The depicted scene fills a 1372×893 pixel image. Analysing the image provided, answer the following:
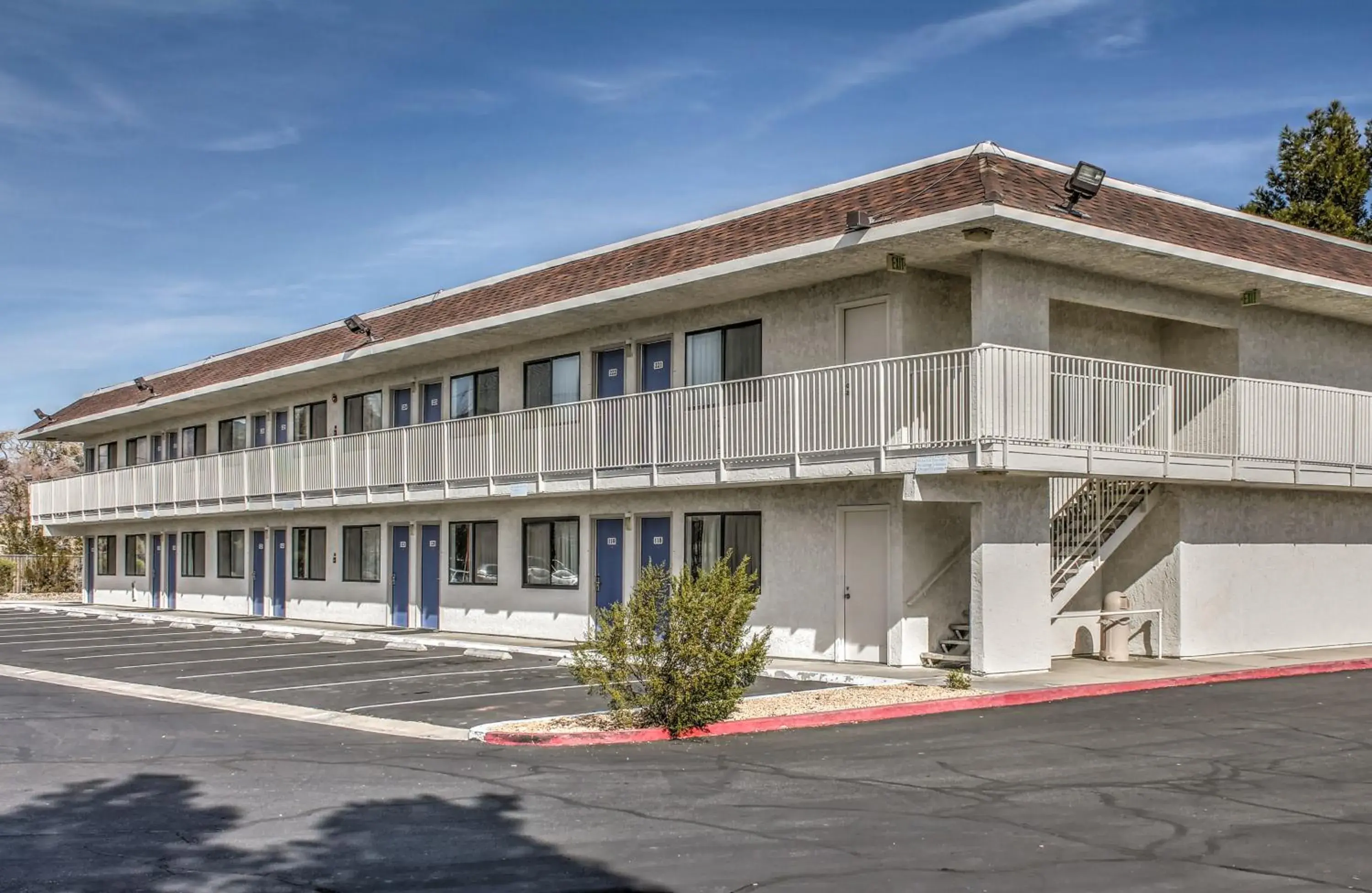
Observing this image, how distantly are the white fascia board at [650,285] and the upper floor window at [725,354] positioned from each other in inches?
68.4

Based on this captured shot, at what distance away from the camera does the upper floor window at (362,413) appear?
108 ft

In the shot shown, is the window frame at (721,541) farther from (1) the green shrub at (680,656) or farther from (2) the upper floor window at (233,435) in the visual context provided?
(2) the upper floor window at (233,435)

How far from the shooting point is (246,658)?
24688 millimetres

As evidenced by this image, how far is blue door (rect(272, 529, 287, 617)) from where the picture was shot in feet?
119

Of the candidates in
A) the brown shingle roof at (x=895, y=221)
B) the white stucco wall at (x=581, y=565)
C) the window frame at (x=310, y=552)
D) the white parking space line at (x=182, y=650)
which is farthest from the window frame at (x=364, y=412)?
the white parking space line at (x=182, y=650)

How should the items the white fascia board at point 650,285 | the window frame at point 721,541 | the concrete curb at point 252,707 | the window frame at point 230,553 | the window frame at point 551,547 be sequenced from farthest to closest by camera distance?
the window frame at point 230,553, the window frame at point 551,547, the window frame at point 721,541, the white fascia board at point 650,285, the concrete curb at point 252,707

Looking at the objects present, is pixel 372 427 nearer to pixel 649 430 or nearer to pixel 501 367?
pixel 501 367

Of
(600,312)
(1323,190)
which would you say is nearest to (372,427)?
(600,312)

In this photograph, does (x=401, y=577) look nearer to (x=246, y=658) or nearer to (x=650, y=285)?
(x=246, y=658)

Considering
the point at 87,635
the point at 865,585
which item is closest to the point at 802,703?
the point at 865,585

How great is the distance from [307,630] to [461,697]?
13.0 metres

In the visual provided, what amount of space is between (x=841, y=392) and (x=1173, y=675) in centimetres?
592

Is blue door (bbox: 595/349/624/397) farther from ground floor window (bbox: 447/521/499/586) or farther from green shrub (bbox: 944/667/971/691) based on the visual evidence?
green shrub (bbox: 944/667/971/691)

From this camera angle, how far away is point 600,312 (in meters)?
24.0
